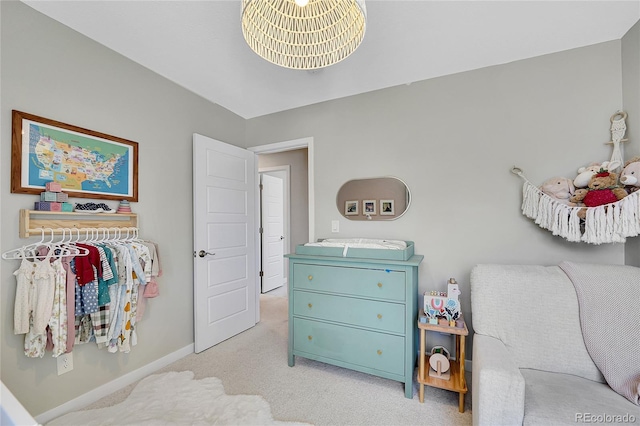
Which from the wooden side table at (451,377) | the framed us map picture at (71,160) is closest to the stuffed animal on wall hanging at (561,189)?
the wooden side table at (451,377)

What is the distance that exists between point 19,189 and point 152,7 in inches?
50.3

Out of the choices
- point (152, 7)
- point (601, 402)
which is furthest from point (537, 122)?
point (152, 7)

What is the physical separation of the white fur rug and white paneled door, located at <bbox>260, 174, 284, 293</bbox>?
8.57 feet

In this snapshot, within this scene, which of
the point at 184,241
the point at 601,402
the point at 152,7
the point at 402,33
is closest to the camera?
the point at 601,402

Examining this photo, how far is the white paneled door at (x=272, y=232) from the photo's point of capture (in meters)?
4.65

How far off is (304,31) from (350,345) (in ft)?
6.77

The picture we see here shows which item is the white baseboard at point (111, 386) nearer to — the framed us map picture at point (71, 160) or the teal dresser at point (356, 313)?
the teal dresser at point (356, 313)

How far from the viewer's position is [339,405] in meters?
1.85

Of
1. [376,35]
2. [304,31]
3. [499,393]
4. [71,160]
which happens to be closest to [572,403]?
[499,393]

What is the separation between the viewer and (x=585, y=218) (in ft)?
5.70

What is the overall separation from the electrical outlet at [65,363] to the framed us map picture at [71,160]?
102cm

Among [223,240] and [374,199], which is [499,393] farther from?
[223,240]

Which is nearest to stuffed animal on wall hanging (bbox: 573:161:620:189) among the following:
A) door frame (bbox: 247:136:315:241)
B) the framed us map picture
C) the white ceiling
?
the white ceiling

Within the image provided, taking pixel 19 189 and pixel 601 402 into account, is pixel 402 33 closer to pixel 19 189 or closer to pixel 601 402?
pixel 601 402
